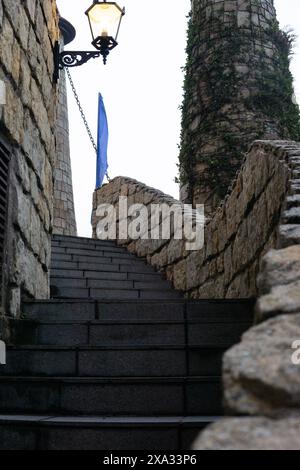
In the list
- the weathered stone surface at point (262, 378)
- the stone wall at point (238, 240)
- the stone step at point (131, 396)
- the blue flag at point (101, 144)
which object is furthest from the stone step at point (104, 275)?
the blue flag at point (101, 144)

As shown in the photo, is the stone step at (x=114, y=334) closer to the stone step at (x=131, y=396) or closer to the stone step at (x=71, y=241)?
the stone step at (x=131, y=396)

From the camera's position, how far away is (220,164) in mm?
9320

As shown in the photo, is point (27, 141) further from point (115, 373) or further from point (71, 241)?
point (71, 241)

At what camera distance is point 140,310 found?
3.61 meters

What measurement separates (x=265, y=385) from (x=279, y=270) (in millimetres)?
673

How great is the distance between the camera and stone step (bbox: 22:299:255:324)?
136 inches

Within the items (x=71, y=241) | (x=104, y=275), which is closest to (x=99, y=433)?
(x=104, y=275)

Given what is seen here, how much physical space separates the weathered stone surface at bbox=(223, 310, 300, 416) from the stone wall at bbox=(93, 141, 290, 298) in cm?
188

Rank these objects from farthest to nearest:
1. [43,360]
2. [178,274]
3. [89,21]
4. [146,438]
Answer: [178,274] → [89,21] → [43,360] → [146,438]

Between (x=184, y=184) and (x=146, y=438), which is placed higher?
(x=184, y=184)

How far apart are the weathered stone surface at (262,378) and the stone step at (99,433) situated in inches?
42.9

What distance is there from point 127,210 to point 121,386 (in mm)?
5792

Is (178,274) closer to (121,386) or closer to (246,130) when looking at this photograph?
(121,386)

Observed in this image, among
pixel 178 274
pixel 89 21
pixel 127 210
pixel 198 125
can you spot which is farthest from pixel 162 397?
pixel 198 125
